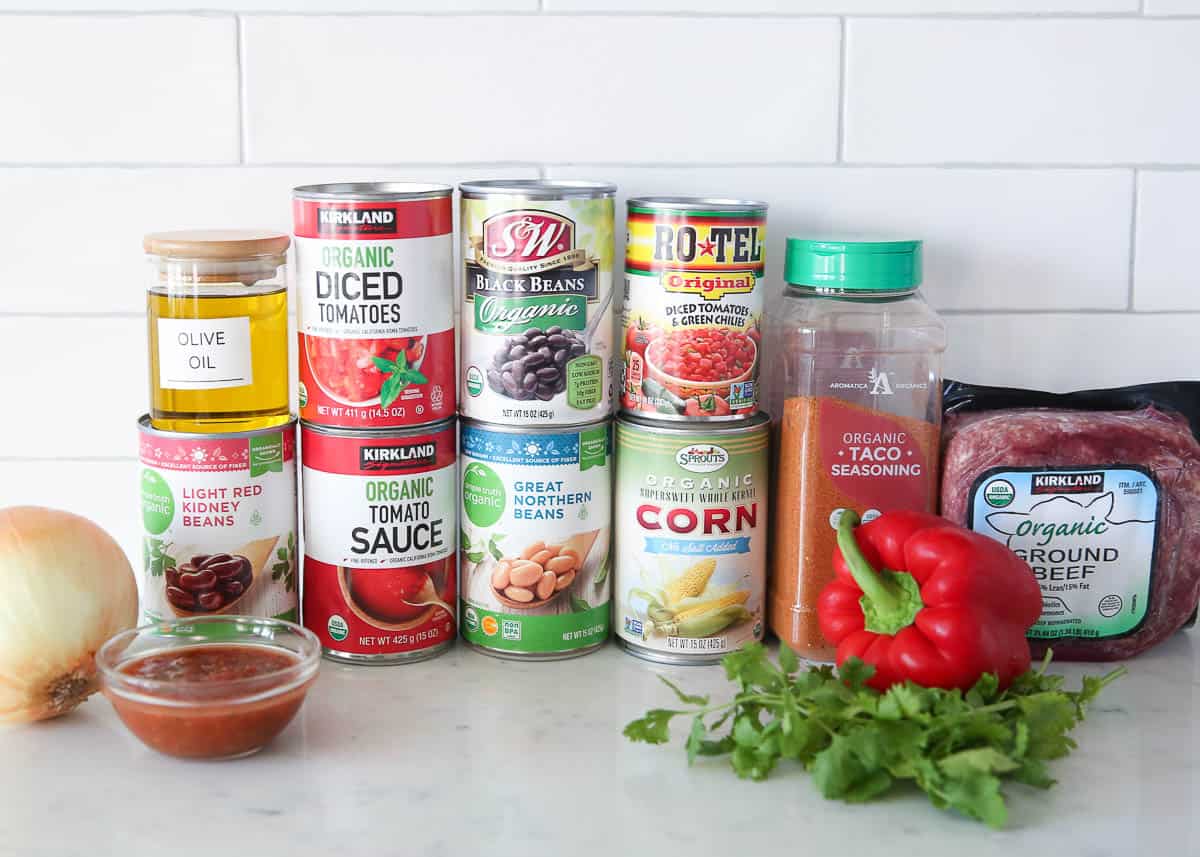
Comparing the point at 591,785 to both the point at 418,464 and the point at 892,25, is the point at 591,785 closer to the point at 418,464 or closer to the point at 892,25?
the point at 418,464

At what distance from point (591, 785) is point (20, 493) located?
2.66 ft

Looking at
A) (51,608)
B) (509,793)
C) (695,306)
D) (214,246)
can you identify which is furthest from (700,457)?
(51,608)

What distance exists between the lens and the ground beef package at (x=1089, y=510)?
50.8 inches

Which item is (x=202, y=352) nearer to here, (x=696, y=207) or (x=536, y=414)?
(x=536, y=414)

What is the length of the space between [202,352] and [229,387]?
0.14ft

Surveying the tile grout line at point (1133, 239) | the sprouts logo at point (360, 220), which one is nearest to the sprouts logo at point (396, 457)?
Result: the sprouts logo at point (360, 220)

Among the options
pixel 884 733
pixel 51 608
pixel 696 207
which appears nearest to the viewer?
pixel 884 733

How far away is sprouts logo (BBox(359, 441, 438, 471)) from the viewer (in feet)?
4.10

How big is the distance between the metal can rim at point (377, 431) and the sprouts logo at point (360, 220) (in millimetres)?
187

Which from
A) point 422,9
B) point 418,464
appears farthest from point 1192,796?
point 422,9

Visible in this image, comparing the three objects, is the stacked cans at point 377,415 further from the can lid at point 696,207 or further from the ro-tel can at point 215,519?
the can lid at point 696,207

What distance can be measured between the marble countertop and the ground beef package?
0.11 meters

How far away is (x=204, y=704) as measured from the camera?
1.04 m

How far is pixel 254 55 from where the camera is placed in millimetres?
1394
